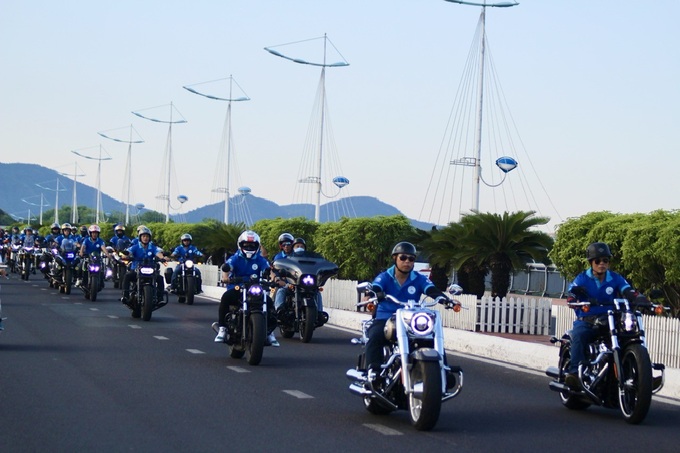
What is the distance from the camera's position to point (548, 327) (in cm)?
2589

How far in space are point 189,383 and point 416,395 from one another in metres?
4.45

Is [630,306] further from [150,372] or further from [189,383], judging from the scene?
[150,372]

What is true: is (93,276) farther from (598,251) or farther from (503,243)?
(598,251)

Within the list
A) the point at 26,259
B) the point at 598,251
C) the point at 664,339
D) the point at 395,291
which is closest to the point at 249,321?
the point at 395,291

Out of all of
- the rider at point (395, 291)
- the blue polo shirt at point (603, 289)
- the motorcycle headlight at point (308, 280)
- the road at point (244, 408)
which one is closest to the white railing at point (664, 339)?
the road at point (244, 408)

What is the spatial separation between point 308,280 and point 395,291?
32.0 ft

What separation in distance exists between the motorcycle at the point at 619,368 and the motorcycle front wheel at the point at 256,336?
201 inches

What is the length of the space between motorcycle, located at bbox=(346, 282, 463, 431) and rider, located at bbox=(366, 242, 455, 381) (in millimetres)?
80

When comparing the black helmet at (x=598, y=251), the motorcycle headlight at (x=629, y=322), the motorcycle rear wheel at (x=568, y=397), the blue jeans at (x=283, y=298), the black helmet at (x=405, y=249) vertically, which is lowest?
the motorcycle rear wheel at (x=568, y=397)

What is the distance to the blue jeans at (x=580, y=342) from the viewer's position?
1265cm

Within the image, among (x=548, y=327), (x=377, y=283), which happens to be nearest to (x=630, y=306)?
(x=377, y=283)

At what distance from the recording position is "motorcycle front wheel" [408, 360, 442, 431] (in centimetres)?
1075

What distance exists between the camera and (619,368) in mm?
11898

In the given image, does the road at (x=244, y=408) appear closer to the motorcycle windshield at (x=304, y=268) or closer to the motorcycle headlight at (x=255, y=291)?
the motorcycle headlight at (x=255, y=291)
